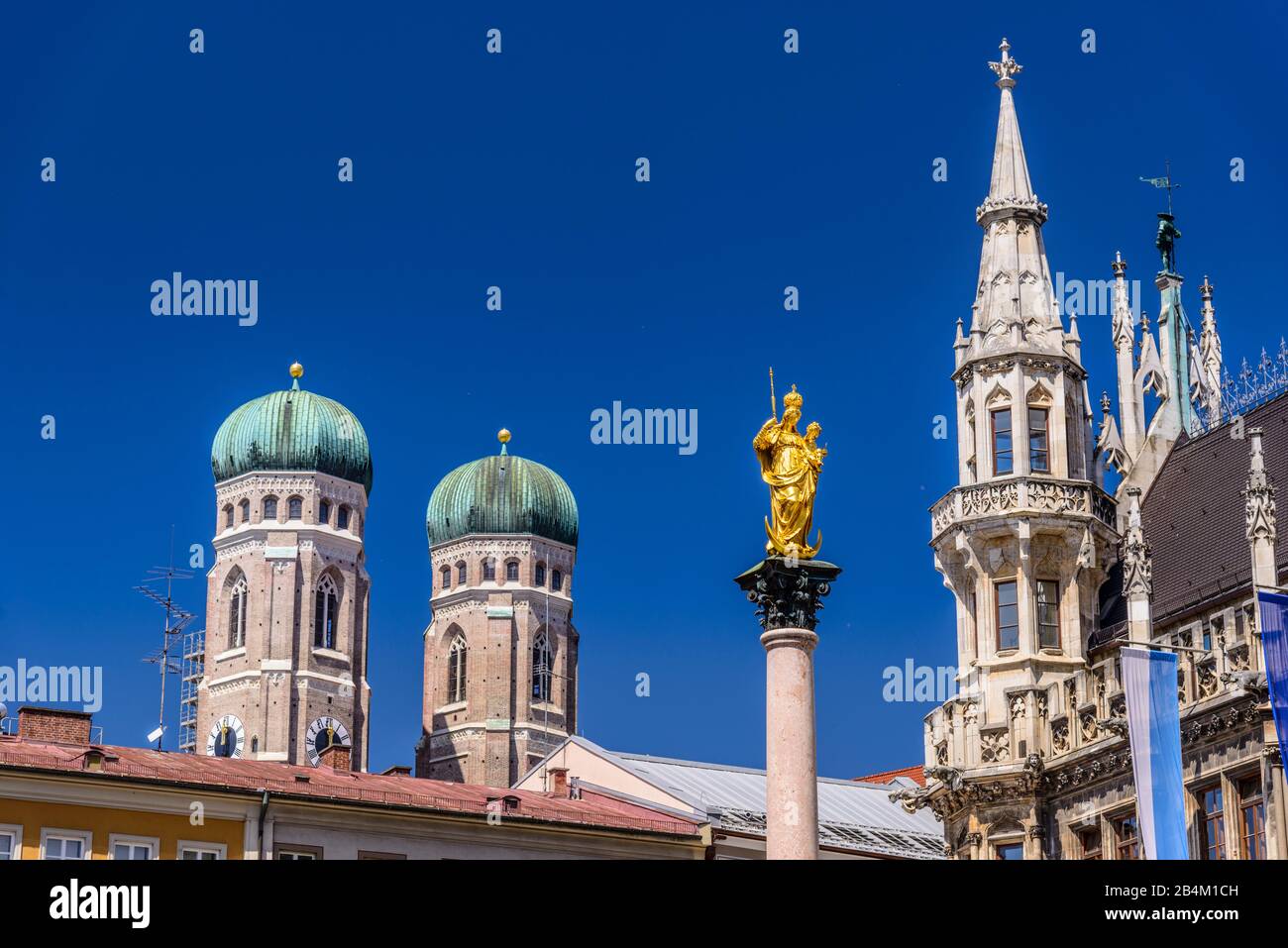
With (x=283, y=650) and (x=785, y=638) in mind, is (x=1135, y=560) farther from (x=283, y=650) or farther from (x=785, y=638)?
(x=283, y=650)

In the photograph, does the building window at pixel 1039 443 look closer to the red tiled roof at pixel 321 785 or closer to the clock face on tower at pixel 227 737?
the red tiled roof at pixel 321 785

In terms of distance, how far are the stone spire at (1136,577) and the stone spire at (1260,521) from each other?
107 inches

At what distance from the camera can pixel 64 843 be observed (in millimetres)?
62281

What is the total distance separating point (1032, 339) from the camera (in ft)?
209

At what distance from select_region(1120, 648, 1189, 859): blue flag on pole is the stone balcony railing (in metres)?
9.47

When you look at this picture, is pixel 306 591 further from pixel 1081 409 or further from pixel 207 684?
pixel 1081 409

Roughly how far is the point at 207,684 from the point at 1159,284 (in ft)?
426

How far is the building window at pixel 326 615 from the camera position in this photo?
196 metres

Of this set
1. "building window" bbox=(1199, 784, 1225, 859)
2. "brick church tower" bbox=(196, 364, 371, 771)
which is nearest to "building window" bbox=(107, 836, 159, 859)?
"building window" bbox=(1199, 784, 1225, 859)

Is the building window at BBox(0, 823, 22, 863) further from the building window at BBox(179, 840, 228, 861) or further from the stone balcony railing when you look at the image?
the stone balcony railing

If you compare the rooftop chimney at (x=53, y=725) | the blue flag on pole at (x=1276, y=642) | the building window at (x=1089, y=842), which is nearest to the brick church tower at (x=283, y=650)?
the rooftop chimney at (x=53, y=725)

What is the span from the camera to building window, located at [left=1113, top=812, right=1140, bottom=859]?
188ft

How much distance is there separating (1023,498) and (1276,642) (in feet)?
43.4
